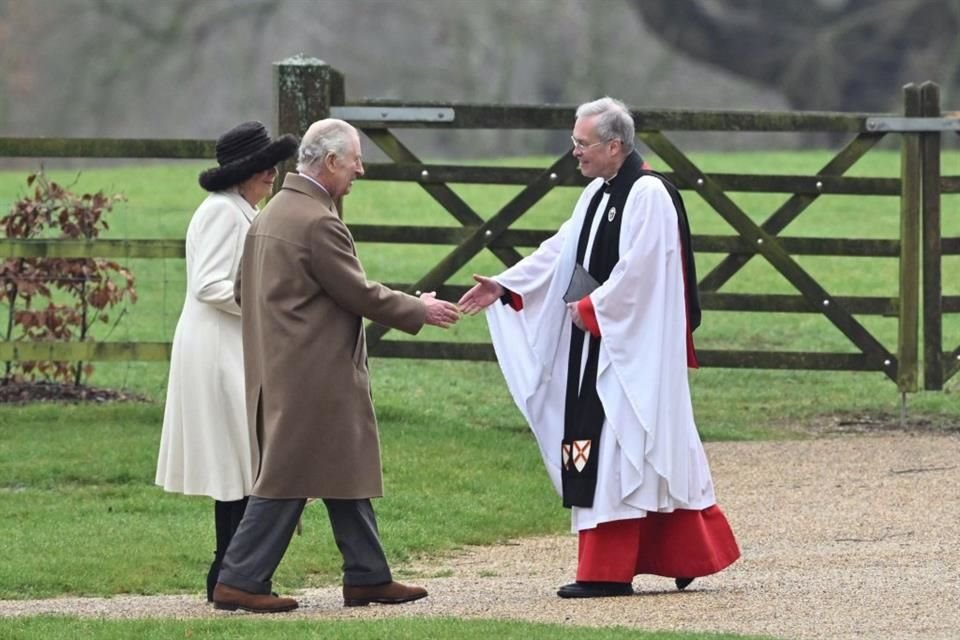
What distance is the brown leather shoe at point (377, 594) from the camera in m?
→ 7.19

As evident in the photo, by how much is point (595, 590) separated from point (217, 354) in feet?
5.63

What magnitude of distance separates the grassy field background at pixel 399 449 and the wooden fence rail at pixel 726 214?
635mm

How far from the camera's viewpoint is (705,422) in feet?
41.6

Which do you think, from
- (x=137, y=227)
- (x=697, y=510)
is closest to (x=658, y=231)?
(x=697, y=510)

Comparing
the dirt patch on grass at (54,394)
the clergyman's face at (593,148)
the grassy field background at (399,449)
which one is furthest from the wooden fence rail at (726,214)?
the clergyman's face at (593,148)

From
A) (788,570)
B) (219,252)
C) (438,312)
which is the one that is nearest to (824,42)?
(788,570)

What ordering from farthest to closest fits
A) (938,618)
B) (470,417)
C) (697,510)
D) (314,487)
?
(470,417), (697,510), (314,487), (938,618)

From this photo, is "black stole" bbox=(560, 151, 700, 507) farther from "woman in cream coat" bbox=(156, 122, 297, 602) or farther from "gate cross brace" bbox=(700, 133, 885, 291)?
"gate cross brace" bbox=(700, 133, 885, 291)

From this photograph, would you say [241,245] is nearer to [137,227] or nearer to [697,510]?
[697,510]

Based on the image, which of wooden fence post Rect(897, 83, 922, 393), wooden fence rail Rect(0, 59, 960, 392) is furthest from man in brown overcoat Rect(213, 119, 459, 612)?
wooden fence post Rect(897, 83, 922, 393)

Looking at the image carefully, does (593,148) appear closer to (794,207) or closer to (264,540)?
(264,540)

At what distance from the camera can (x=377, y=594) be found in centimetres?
719

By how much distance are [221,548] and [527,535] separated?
7.59 feet

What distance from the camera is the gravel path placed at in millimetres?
6672
